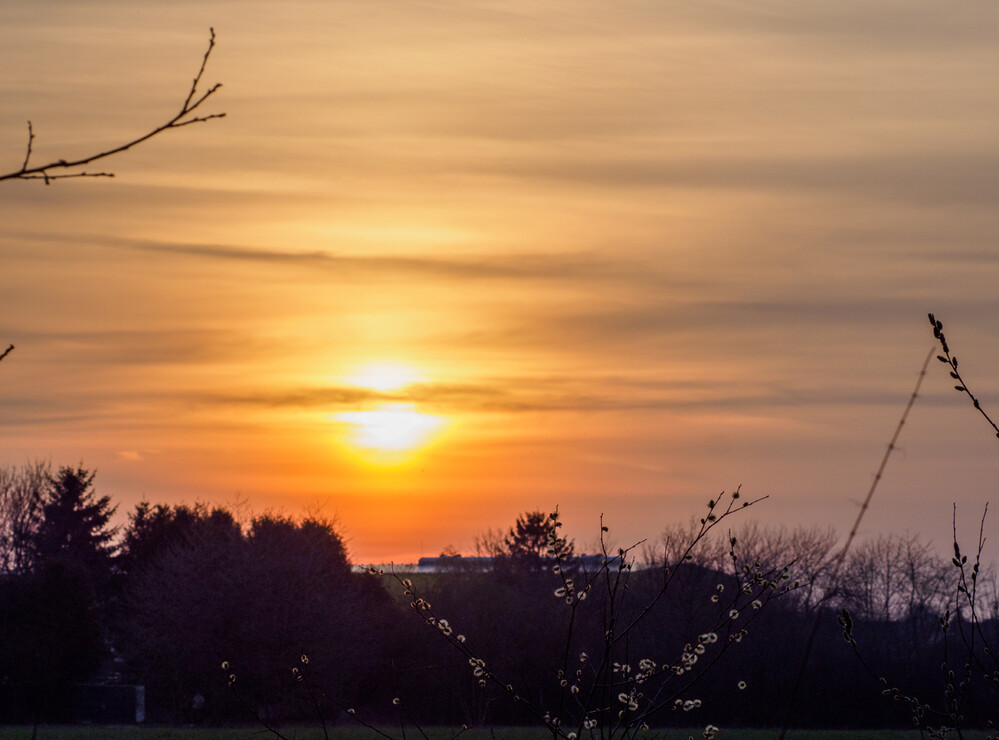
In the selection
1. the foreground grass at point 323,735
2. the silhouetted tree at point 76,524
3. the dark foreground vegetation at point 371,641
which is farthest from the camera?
the silhouetted tree at point 76,524

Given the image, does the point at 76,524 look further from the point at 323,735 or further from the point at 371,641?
the point at 323,735

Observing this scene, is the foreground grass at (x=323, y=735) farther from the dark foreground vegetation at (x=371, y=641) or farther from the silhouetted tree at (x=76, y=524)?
the silhouetted tree at (x=76, y=524)

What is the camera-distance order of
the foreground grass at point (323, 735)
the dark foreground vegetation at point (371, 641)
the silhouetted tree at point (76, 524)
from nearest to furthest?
1. the foreground grass at point (323, 735)
2. the dark foreground vegetation at point (371, 641)
3. the silhouetted tree at point (76, 524)

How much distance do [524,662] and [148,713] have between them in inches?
490

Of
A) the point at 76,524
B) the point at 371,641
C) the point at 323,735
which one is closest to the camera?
the point at 323,735

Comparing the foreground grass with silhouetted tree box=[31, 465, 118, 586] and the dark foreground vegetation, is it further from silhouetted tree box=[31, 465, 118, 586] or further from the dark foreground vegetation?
silhouetted tree box=[31, 465, 118, 586]

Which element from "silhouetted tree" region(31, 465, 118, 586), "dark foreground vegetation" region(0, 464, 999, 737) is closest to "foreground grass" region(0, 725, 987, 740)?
"dark foreground vegetation" region(0, 464, 999, 737)

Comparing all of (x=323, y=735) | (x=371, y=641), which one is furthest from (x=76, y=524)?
(x=323, y=735)

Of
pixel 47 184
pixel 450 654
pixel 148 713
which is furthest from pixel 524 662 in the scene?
pixel 47 184

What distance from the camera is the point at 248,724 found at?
35.4 meters

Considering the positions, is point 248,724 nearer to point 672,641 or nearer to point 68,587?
point 68,587

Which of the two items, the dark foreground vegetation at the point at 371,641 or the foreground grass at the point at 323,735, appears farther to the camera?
the dark foreground vegetation at the point at 371,641

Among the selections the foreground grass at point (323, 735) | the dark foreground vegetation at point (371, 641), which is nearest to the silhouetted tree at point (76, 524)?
the dark foreground vegetation at point (371, 641)

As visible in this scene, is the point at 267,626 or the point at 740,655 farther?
the point at 740,655
